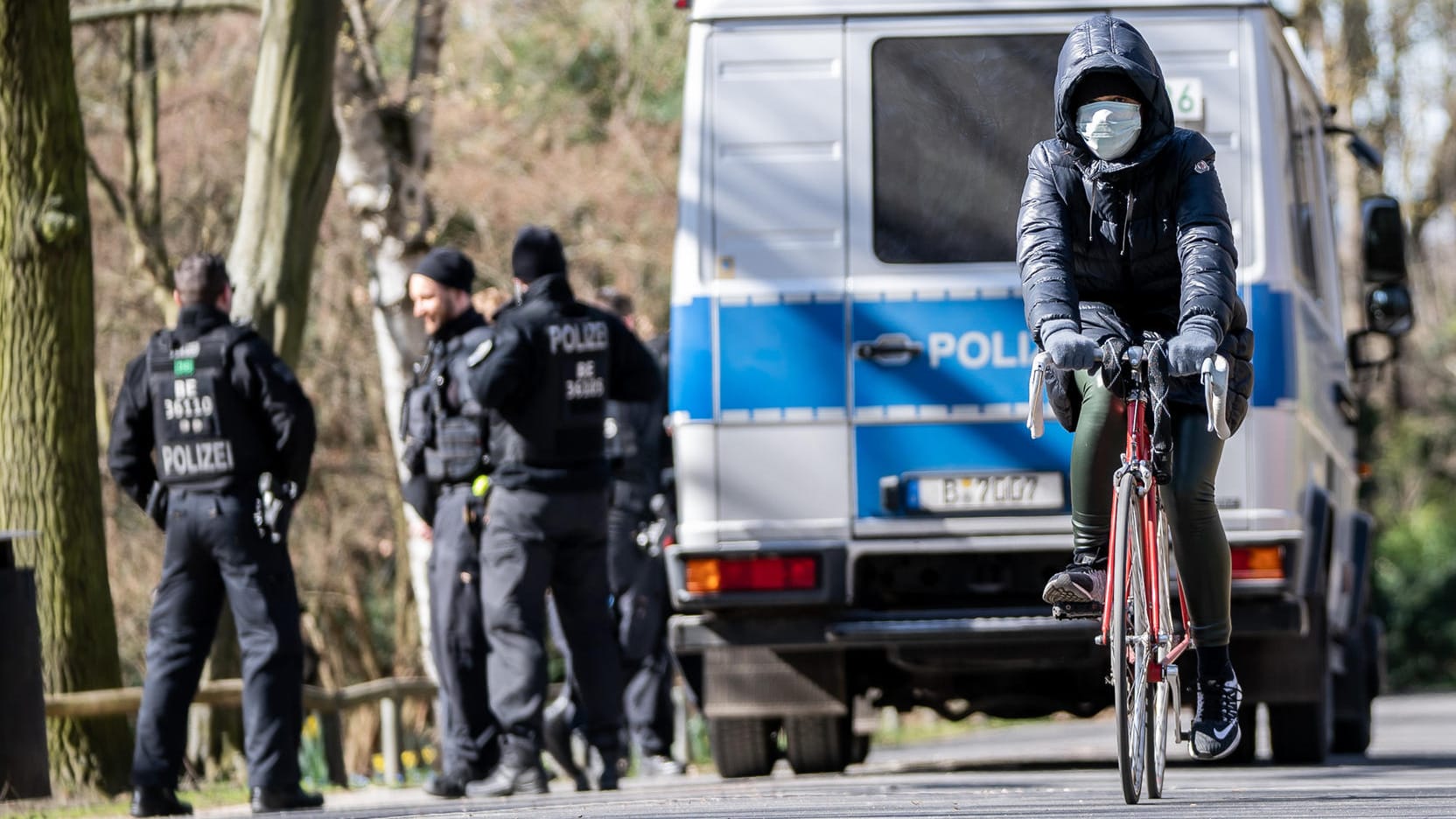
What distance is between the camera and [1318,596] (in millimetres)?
9102

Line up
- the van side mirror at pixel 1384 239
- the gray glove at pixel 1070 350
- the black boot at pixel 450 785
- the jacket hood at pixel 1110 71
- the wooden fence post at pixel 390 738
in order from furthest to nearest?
the wooden fence post at pixel 390 738, the van side mirror at pixel 1384 239, the black boot at pixel 450 785, the jacket hood at pixel 1110 71, the gray glove at pixel 1070 350

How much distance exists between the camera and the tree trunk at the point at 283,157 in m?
11.7

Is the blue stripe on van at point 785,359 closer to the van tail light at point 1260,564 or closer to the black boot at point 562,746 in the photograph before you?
the van tail light at point 1260,564

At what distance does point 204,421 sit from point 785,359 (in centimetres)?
194

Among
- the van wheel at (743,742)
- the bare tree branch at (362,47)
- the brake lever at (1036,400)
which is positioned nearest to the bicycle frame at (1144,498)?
the brake lever at (1036,400)

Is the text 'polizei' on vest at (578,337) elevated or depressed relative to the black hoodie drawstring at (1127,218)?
depressed

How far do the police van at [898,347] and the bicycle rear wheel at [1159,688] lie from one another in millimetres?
2267

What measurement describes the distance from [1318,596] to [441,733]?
330cm

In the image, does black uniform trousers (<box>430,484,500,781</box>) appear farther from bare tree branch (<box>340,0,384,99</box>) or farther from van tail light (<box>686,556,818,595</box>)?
bare tree branch (<box>340,0,384,99</box>)

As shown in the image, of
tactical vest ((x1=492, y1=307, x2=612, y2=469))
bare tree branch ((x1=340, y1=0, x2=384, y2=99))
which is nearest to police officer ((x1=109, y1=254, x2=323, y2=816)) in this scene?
tactical vest ((x1=492, y1=307, x2=612, y2=469))

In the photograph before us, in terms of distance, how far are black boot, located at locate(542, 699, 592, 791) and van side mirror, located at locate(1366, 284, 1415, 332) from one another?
391 cm

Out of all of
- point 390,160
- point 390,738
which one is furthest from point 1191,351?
point 390,160

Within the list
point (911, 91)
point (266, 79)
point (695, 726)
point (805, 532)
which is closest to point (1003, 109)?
point (911, 91)

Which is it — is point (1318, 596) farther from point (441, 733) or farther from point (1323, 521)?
point (441, 733)
